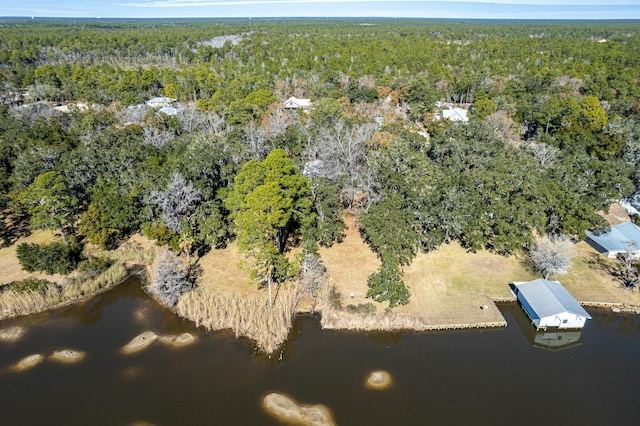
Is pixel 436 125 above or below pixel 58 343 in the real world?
above

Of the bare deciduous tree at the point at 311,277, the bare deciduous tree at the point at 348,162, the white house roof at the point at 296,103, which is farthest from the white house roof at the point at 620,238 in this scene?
the white house roof at the point at 296,103

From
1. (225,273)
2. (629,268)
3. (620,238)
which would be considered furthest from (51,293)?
(620,238)

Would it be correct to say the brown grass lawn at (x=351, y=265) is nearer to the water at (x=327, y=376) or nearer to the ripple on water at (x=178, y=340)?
the water at (x=327, y=376)

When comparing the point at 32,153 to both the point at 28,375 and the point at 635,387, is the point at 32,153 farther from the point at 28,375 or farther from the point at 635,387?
the point at 635,387

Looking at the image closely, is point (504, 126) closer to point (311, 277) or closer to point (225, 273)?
point (311, 277)

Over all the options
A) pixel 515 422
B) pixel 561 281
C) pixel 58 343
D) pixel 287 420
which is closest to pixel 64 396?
pixel 58 343

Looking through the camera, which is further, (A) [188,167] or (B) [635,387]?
(A) [188,167]
